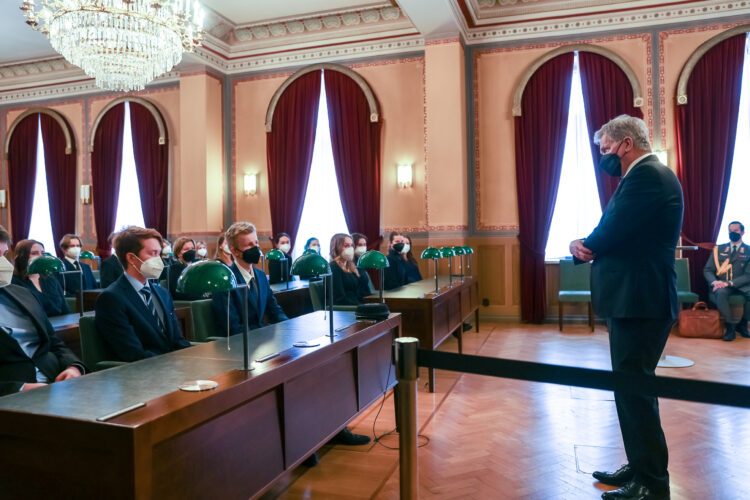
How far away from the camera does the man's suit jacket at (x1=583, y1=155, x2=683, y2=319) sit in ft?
8.20

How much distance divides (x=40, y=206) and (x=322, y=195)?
6.17m

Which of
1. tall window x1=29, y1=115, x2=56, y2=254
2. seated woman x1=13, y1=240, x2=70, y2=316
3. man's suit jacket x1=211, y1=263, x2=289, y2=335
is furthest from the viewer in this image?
tall window x1=29, y1=115, x2=56, y2=254

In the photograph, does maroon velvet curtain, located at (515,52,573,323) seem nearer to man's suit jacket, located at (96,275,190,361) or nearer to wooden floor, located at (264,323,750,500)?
wooden floor, located at (264,323,750,500)

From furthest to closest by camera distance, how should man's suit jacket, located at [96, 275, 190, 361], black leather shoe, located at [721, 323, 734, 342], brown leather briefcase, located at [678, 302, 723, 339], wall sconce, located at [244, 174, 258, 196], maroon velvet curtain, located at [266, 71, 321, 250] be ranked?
1. wall sconce, located at [244, 174, 258, 196]
2. maroon velvet curtain, located at [266, 71, 321, 250]
3. brown leather briefcase, located at [678, 302, 723, 339]
4. black leather shoe, located at [721, 323, 734, 342]
5. man's suit jacket, located at [96, 275, 190, 361]

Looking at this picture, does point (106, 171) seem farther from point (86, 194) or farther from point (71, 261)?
point (71, 261)

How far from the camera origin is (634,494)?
259 cm

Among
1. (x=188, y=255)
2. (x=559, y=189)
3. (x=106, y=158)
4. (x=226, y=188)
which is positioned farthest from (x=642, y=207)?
(x=106, y=158)

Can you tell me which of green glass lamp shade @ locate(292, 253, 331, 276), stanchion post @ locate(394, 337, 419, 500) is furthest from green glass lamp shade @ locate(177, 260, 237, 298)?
stanchion post @ locate(394, 337, 419, 500)

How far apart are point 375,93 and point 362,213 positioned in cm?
198

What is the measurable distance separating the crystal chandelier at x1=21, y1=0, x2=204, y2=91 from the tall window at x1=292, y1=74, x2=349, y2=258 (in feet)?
11.2

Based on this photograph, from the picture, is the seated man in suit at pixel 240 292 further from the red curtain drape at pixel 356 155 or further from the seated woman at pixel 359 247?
the red curtain drape at pixel 356 155

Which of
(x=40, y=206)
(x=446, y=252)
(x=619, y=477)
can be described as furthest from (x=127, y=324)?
(x=40, y=206)

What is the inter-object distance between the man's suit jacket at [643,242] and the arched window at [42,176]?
35.8 feet

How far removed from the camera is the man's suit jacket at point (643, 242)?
2.50 metres
